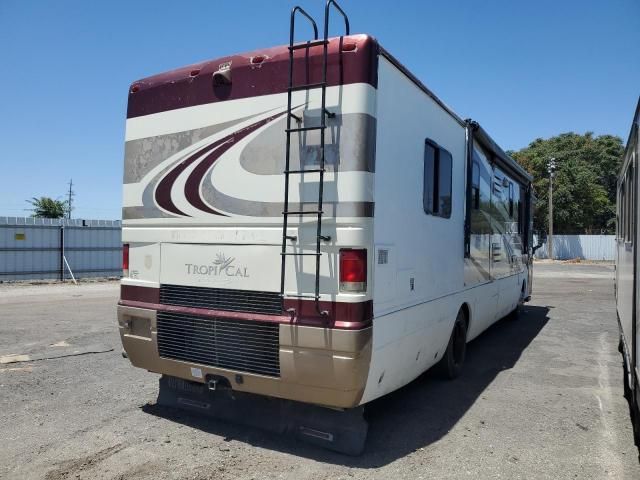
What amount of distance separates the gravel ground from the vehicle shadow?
0.6 inches

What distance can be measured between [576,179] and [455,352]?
39.3 metres

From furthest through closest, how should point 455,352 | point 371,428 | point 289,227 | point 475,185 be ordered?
point 475,185
point 455,352
point 371,428
point 289,227

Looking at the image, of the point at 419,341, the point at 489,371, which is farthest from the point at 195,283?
the point at 489,371

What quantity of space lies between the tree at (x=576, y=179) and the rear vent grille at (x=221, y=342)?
133ft

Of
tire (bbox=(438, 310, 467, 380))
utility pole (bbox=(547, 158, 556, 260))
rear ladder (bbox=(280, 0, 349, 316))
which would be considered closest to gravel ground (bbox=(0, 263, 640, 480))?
tire (bbox=(438, 310, 467, 380))

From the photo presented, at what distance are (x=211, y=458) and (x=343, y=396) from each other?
43.9 inches

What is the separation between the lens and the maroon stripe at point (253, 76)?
3787 mm

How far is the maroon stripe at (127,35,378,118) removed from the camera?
12.4 feet

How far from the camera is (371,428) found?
454cm

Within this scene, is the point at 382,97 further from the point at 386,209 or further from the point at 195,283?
the point at 195,283

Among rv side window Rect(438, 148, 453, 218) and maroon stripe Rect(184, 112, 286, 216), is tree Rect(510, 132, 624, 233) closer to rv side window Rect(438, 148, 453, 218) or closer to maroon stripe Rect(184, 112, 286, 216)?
rv side window Rect(438, 148, 453, 218)

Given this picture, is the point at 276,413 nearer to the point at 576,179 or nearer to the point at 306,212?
the point at 306,212

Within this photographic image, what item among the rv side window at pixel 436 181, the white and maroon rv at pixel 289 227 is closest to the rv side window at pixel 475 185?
the rv side window at pixel 436 181

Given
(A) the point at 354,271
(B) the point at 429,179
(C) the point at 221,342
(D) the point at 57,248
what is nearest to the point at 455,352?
(B) the point at 429,179
